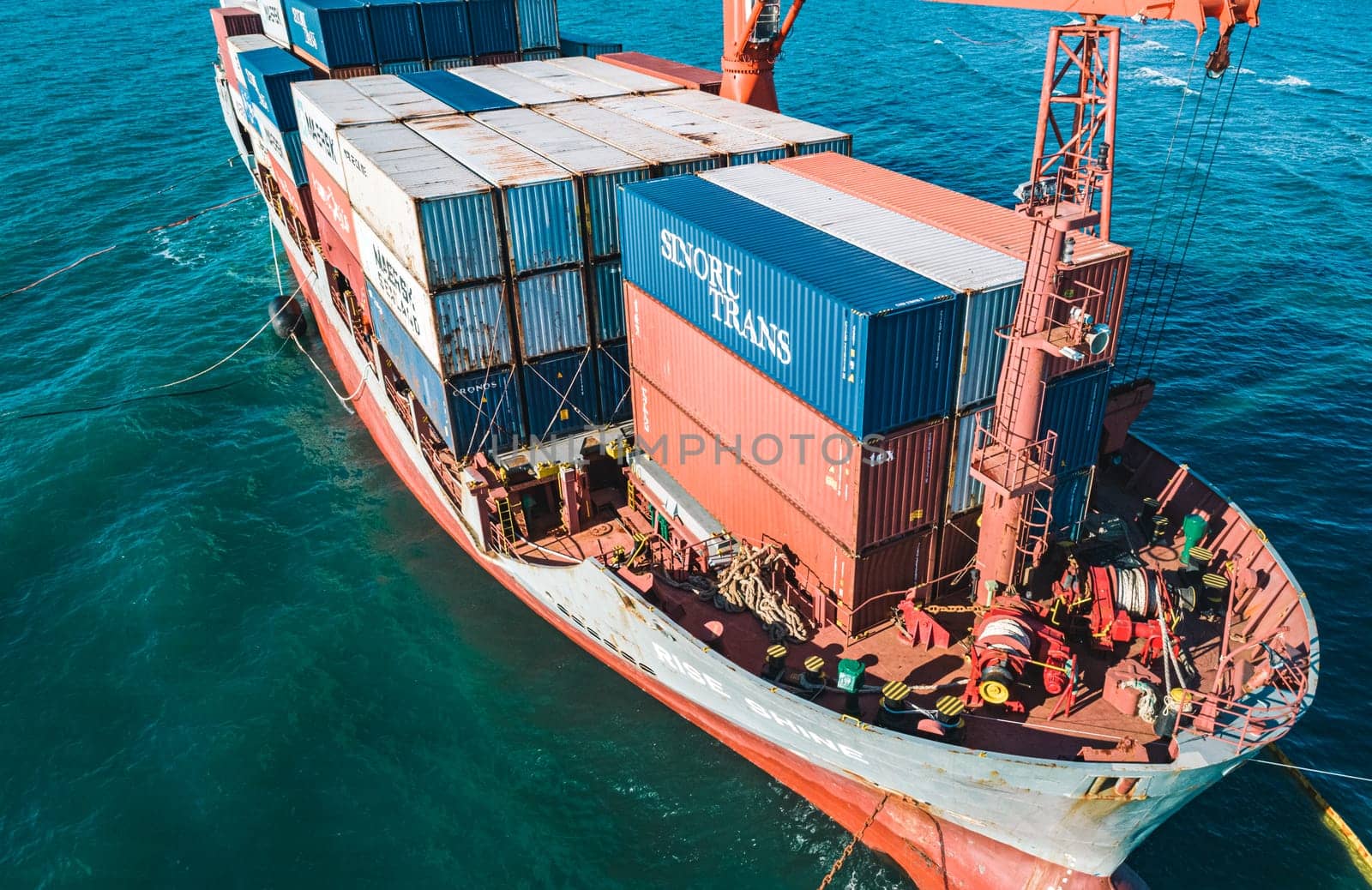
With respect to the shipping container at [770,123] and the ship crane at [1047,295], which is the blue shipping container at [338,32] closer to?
the shipping container at [770,123]

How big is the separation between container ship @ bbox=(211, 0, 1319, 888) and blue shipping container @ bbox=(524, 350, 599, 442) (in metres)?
0.10

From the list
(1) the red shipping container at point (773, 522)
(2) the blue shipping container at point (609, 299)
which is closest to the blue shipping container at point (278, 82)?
(2) the blue shipping container at point (609, 299)

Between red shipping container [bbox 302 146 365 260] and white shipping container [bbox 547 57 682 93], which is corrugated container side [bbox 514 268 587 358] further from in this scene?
white shipping container [bbox 547 57 682 93]

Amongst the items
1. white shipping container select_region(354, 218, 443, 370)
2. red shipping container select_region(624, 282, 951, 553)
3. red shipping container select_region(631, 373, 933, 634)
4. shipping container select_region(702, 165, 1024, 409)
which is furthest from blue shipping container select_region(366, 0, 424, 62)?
red shipping container select_region(624, 282, 951, 553)

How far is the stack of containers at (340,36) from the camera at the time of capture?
38.7 m

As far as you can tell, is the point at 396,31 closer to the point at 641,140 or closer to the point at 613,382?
the point at 641,140

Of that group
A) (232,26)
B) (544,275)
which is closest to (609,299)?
(544,275)

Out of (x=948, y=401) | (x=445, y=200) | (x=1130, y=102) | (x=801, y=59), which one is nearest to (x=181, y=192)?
(x=445, y=200)

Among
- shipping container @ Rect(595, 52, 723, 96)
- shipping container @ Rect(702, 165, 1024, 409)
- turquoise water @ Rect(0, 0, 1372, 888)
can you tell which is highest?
shipping container @ Rect(595, 52, 723, 96)

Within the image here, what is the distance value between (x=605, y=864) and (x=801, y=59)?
79.5m

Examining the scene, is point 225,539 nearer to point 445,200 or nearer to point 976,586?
point 445,200

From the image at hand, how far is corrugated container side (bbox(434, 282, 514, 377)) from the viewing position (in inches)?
957

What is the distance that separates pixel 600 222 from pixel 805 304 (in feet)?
30.5

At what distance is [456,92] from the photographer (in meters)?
34.1
